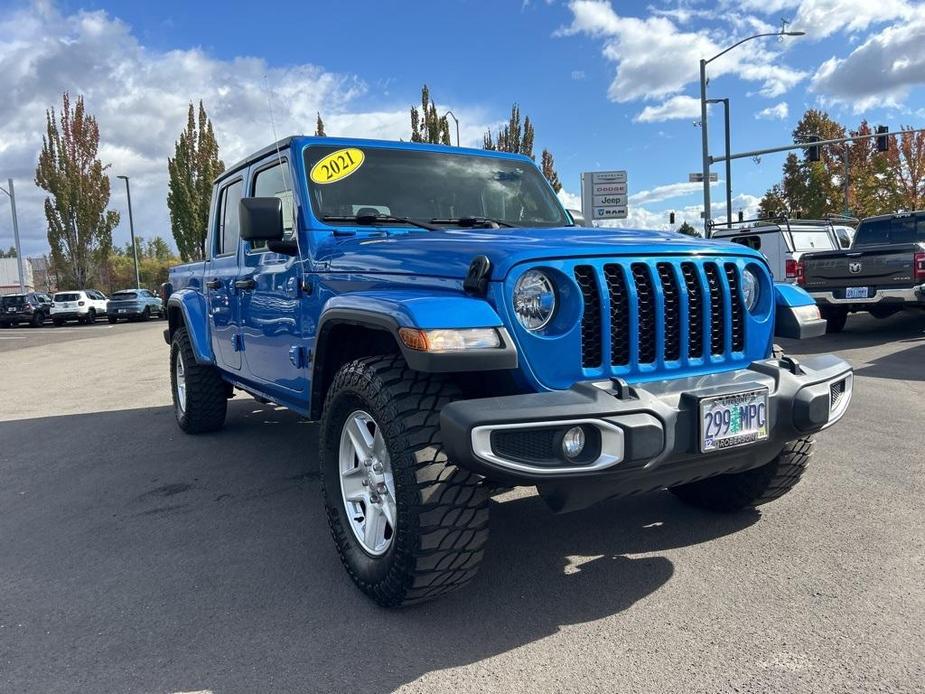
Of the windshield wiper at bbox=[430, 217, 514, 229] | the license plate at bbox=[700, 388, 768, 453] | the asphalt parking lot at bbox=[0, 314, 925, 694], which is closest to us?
the asphalt parking lot at bbox=[0, 314, 925, 694]

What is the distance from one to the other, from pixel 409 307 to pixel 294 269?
4.81 feet

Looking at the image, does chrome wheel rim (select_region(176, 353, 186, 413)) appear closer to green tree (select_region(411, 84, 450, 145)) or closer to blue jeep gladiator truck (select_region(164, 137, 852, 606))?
blue jeep gladiator truck (select_region(164, 137, 852, 606))

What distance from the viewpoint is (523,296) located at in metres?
2.62

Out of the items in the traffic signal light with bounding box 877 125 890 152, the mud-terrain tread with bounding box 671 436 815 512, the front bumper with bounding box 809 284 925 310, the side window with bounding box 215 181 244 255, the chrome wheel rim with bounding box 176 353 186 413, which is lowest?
the mud-terrain tread with bounding box 671 436 815 512

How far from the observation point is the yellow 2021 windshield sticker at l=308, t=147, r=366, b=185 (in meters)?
3.88

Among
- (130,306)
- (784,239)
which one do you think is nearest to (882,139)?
(784,239)

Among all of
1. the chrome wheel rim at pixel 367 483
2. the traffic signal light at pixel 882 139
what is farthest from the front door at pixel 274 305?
the traffic signal light at pixel 882 139

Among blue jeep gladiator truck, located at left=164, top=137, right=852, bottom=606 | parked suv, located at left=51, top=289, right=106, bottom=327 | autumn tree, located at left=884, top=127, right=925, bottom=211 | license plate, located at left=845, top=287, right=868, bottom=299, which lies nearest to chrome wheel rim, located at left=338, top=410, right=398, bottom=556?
blue jeep gladiator truck, located at left=164, top=137, right=852, bottom=606

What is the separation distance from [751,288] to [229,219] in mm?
3560

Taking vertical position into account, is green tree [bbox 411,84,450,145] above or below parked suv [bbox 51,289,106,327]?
above

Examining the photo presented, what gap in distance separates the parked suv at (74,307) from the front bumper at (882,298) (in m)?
29.4

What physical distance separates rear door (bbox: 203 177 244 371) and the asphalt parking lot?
87 cm

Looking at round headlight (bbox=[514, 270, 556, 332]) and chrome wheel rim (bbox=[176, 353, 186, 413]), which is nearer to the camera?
round headlight (bbox=[514, 270, 556, 332])

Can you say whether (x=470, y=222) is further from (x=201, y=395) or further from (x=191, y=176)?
(x=191, y=176)
